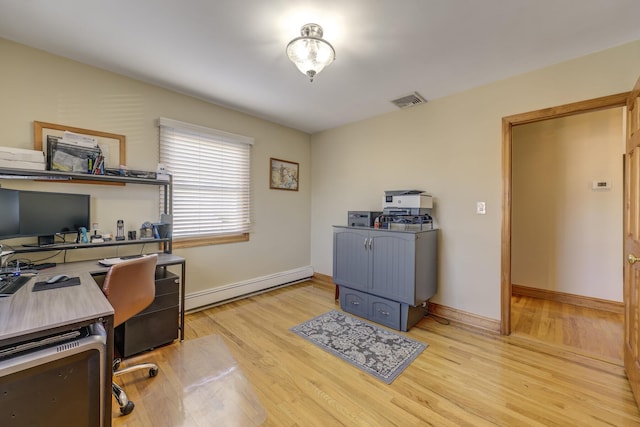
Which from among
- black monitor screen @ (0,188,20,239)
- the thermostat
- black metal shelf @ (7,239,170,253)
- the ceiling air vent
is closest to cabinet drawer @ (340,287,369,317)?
black metal shelf @ (7,239,170,253)

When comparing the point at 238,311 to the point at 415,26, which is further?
the point at 238,311

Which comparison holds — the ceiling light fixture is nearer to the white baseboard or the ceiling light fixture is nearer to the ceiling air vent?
the ceiling air vent

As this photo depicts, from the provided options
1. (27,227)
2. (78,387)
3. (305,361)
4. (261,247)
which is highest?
(27,227)

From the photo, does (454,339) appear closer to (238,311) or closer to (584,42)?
(238,311)

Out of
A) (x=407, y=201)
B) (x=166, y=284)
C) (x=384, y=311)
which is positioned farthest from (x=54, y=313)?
(x=407, y=201)

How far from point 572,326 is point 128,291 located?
156 inches

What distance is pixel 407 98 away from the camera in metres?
2.94

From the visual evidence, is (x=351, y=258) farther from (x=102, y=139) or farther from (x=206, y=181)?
(x=102, y=139)

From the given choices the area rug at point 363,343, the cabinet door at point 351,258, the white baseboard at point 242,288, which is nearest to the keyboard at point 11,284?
the white baseboard at point 242,288

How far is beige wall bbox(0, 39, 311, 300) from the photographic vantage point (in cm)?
208

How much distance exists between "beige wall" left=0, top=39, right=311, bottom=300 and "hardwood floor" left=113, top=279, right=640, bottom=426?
112cm

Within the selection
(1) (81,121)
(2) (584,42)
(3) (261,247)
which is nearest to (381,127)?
(2) (584,42)

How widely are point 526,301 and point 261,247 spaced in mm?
3577

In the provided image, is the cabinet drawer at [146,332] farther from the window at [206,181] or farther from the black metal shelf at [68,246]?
the window at [206,181]
